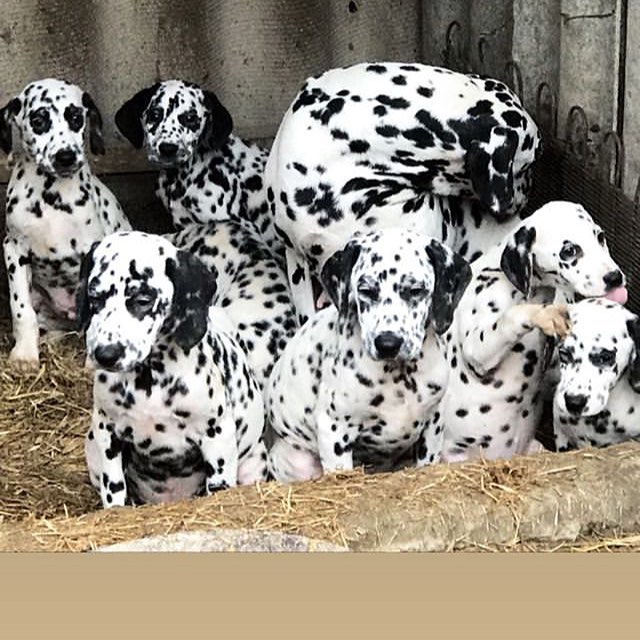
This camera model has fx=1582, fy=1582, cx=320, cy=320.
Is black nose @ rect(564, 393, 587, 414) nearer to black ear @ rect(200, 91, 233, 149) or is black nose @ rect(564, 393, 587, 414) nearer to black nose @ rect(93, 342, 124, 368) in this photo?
black nose @ rect(93, 342, 124, 368)

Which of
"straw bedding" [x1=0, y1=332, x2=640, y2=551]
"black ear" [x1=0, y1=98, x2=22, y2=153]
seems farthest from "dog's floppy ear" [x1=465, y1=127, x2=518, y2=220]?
"black ear" [x1=0, y1=98, x2=22, y2=153]

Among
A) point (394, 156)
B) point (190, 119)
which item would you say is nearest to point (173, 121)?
point (190, 119)

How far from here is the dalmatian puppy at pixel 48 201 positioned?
8.96 metres

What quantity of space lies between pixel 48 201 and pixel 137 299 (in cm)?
291

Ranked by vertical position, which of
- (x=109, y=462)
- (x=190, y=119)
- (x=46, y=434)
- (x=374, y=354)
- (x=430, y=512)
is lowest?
(x=46, y=434)

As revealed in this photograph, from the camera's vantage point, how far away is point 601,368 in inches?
277

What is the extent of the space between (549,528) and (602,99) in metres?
3.16

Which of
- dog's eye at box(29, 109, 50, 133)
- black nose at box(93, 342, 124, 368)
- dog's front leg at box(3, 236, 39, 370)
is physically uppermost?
dog's eye at box(29, 109, 50, 133)

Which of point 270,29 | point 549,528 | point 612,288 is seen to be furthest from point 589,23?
point 549,528

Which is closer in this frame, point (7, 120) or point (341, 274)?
point (341, 274)

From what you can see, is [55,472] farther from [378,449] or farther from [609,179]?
[609,179]

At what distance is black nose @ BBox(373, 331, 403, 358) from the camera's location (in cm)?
661

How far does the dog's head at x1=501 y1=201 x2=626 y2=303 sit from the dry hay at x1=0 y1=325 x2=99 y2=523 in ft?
7.72

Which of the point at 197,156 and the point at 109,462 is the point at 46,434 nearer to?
the point at 109,462
